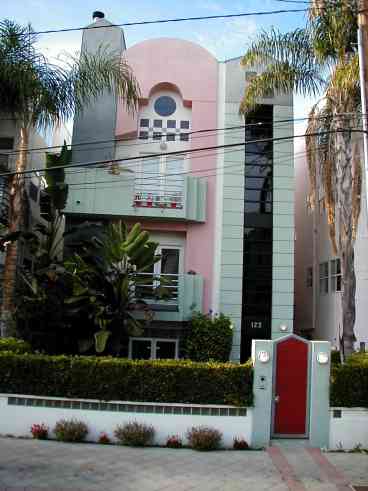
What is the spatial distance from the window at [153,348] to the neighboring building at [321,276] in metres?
5.55

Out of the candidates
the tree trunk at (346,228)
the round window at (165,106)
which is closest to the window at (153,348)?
the tree trunk at (346,228)

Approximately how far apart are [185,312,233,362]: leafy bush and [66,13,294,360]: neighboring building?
0.54m

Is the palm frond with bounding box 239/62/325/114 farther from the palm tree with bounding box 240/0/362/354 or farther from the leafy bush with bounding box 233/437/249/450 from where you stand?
the leafy bush with bounding box 233/437/249/450

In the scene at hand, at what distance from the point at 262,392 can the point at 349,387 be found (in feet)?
5.84

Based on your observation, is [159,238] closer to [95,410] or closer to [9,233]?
[9,233]

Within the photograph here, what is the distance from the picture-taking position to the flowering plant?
10.2 m

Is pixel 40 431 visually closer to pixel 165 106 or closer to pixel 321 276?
pixel 165 106

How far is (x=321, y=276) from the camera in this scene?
20516 mm

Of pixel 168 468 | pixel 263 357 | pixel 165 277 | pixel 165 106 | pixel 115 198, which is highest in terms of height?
pixel 165 106

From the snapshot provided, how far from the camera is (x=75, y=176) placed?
1677cm

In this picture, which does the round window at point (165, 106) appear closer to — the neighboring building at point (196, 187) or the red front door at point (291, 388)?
the neighboring building at point (196, 187)

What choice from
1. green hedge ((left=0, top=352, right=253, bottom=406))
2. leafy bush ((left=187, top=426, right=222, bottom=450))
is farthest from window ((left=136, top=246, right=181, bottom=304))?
leafy bush ((left=187, top=426, right=222, bottom=450))

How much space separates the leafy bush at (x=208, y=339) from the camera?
622 inches

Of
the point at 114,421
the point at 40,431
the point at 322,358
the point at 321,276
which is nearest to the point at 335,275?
the point at 321,276
